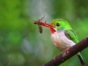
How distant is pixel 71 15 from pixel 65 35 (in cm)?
161

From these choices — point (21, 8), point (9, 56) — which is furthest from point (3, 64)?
point (21, 8)

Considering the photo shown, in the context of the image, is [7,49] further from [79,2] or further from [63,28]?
[63,28]

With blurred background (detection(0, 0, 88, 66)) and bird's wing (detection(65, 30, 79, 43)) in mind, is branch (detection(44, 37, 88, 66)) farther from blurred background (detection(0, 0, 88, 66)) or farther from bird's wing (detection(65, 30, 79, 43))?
blurred background (detection(0, 0, 88, 66))

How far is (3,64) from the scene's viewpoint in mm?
4344

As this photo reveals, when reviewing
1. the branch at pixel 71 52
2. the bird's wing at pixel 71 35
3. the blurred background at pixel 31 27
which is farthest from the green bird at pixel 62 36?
the branch at pixel 71 52

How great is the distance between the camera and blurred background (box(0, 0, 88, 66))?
3768 mm

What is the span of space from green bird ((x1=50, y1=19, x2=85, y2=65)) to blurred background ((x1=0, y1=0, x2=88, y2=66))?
95cm

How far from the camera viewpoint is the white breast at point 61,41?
8.18 feet

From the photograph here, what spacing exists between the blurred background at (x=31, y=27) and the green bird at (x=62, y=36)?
95 centimetres

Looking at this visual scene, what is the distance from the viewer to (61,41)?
2553 mm

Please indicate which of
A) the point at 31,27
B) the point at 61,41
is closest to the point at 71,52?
the point at 61,41

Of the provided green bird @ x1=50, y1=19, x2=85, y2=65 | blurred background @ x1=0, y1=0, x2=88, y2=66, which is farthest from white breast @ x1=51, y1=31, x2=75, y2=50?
blurred background @ x1=0, y1=0, x2=88, y2=66

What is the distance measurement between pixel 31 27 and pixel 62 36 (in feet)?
5.06

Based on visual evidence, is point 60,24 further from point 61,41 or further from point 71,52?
point 71,52
